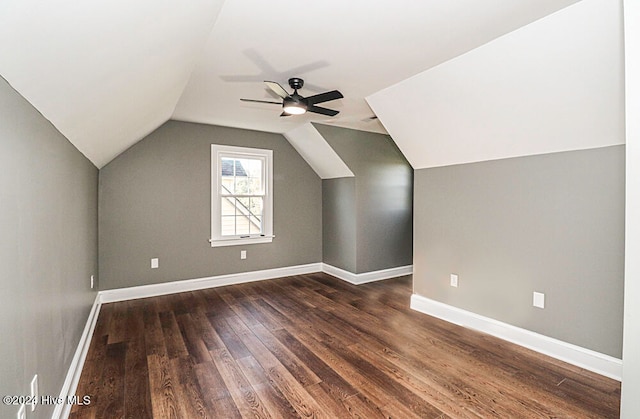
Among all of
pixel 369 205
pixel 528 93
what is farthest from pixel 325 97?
pixel 369 205

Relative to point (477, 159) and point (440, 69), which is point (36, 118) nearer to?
point (440, 69)

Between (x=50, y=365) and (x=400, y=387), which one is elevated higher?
(x=50, y=365)

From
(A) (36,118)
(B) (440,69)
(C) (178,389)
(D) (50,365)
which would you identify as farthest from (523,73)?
(D) (50,365)

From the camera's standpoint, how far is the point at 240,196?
16.4ft

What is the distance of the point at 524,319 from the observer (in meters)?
2.84

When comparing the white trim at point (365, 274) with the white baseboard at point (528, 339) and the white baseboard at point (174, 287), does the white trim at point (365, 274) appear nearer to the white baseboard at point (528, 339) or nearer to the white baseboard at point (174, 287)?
the white baseboard at point (174, 287)

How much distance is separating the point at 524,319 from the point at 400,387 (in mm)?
1453

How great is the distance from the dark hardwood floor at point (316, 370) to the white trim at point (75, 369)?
0.05 m

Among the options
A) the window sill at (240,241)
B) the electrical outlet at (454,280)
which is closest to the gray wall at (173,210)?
the window sill at (240,241)

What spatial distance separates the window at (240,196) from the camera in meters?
4.76

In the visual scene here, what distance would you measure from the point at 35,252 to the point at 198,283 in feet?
10.9

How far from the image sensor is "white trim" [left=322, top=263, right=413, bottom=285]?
4988mm

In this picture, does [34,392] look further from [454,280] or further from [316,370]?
[454,280]

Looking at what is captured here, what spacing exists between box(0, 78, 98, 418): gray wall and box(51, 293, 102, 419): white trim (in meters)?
0.08
